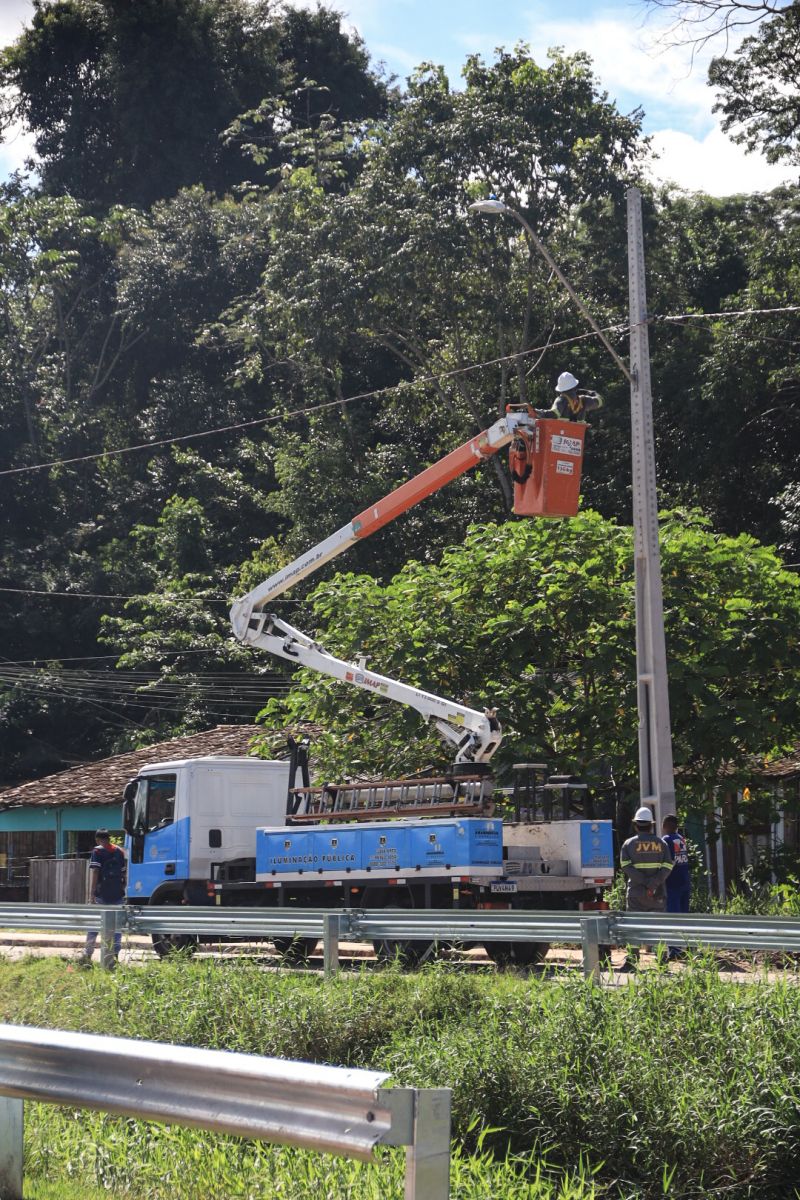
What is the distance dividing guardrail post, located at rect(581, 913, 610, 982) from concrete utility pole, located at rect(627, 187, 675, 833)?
301 inches

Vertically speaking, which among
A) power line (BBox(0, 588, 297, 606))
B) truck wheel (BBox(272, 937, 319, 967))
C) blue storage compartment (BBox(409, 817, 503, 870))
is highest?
power line (BBox(0, 588, 297, 606))

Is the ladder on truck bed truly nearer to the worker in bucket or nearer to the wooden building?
the worker in bucket

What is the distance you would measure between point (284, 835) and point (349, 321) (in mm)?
24971

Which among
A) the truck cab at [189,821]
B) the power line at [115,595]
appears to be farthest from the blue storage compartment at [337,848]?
the power line at [115,595]

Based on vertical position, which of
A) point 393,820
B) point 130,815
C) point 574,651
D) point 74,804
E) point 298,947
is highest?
point 574,651

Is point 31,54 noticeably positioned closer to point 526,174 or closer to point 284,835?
point 526,174

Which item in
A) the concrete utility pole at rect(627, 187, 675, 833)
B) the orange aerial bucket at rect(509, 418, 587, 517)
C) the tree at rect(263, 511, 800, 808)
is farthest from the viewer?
the tree at rect(263, 511, 800, 808)

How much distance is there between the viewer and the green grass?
674cm

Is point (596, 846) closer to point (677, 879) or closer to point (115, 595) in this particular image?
point (677, 879)

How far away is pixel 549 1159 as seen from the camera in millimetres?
7719

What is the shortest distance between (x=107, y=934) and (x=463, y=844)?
16.3 ft

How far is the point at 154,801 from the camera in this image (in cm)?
2395

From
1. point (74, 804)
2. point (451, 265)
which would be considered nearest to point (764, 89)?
point (451, 265)

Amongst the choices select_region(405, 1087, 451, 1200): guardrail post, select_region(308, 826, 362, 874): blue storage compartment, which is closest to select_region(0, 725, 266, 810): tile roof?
select_region(308, 826, 362, 874): blue storage compartment
